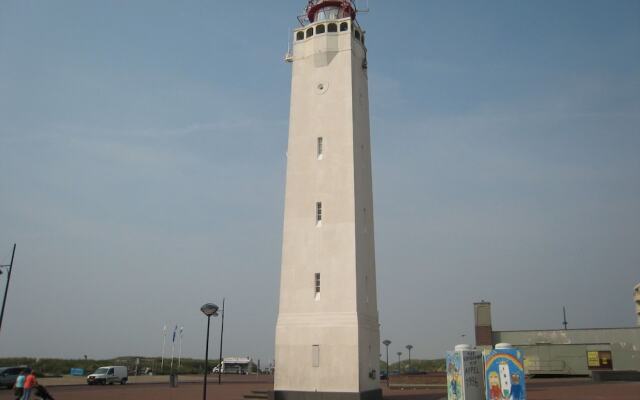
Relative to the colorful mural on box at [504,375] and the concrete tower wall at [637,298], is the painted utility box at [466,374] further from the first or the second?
the concrete tower wall at [637,298]

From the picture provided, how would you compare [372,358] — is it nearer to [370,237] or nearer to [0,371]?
[370,237]

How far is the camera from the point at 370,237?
31938mm

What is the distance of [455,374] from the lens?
24656 mm

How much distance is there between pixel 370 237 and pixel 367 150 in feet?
18.6

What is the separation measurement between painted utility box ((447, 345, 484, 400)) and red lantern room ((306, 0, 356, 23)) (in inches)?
880

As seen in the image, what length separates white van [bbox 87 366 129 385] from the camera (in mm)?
50688

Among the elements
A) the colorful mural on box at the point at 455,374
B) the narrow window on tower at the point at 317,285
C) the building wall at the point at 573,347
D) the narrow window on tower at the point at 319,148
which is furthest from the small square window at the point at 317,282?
the building wall at the point at 573,347

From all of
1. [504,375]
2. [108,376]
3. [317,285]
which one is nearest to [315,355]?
[317,285]

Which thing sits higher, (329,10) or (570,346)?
(329,10)

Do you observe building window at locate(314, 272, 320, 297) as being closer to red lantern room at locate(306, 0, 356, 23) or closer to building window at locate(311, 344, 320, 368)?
building window at locate(311, 344, 320, 368)

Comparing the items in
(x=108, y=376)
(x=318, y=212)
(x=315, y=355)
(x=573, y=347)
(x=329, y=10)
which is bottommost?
(x=108, y=376)

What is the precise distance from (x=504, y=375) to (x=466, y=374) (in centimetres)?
167

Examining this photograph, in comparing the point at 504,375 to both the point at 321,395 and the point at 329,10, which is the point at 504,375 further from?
the point at 329,10

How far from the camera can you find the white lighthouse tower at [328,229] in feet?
91.4
